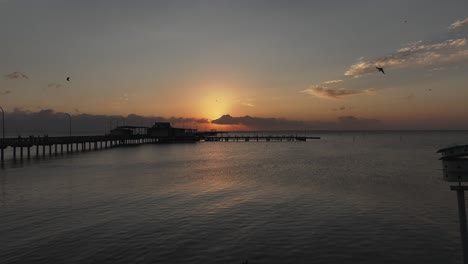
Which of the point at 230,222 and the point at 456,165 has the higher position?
Answer: the point at 456,165

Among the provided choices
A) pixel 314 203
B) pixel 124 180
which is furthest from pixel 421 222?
pixel 124 180

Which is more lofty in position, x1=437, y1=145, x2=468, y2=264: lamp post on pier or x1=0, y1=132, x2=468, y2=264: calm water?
x1=437, y1=145, x2=468, y2=264: lamp post on pier

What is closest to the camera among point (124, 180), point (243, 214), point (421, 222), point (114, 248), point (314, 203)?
point (114, 248)

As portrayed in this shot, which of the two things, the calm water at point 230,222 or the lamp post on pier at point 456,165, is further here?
the calm water at point 230,222

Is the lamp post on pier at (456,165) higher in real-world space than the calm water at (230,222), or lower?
higher

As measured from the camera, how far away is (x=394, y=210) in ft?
67.5

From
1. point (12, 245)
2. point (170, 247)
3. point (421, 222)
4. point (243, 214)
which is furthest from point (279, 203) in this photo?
point (12, 245)

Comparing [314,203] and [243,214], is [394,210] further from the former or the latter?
[243,214]

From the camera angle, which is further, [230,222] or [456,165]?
[230,222]

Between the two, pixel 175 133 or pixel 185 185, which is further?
pixel 175 133

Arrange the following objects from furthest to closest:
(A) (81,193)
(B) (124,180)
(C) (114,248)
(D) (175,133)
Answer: (D) (175,133), (B) (124,180), (A) (81,193), (C) (114,248)

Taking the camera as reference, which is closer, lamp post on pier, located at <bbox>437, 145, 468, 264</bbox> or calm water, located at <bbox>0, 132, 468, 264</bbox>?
lamp post on pier, located at <bbox>437, 145, 468, 264</bbox>

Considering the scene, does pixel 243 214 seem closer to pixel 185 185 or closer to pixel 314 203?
pixel 314 203

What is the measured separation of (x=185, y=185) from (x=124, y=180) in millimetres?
7836
